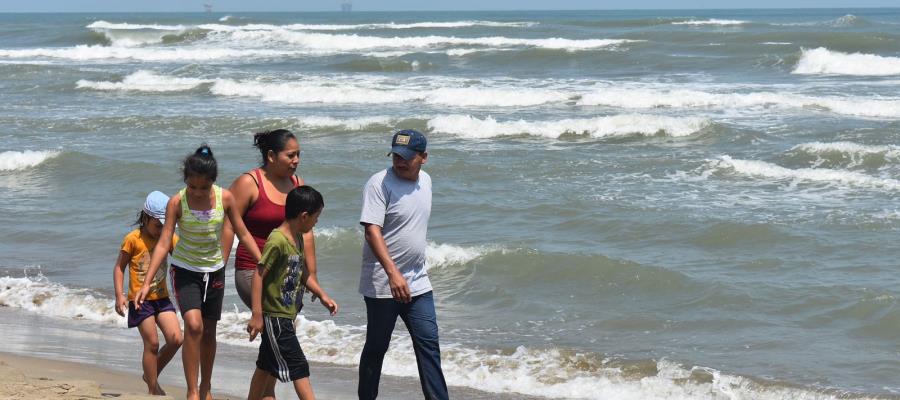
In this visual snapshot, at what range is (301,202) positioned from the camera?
186 inches

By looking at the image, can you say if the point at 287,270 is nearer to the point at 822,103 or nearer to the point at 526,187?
the point at 526,187

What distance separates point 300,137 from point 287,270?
46.2 ft

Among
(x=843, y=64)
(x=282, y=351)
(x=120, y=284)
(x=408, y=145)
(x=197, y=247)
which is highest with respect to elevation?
(x=408, y=145)

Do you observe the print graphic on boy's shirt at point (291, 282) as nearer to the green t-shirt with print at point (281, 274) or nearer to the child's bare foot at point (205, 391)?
the green t-shirt with print at point (281, 274)

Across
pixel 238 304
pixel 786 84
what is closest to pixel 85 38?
pixel 786 84

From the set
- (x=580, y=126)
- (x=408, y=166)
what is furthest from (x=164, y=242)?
(x=580, y=126)

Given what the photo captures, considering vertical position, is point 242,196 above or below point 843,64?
above

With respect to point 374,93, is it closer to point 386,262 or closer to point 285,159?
point 285,159

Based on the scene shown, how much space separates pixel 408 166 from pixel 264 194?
68cm

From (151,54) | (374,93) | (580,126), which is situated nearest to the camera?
(580,126)

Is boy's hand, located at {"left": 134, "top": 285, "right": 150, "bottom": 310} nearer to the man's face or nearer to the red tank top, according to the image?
the red tank top

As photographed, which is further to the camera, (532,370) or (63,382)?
(532,370)

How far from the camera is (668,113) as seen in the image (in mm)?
21047

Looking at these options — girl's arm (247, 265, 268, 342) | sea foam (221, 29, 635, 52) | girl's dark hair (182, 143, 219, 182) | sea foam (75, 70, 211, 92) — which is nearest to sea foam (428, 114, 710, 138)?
sea foam (75, 70, 211, 92)
